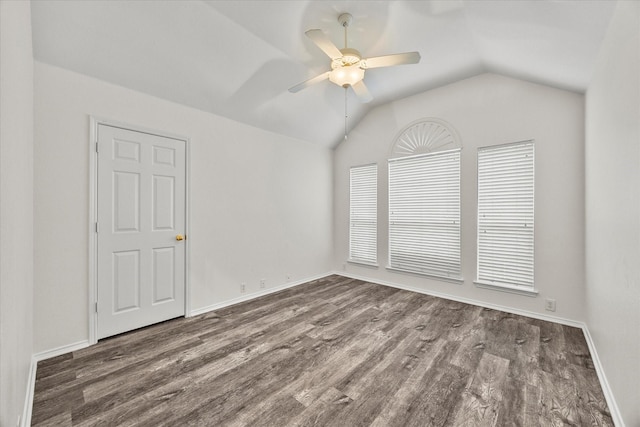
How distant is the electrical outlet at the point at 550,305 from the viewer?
3.02m

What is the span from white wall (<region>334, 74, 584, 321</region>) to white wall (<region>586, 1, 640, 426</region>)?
614 mm

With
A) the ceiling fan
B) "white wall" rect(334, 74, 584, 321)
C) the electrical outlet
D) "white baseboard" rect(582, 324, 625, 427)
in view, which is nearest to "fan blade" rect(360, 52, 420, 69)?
the ceiling fan

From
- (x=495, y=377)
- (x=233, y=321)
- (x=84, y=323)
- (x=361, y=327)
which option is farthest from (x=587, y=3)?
(x=84, y=323)

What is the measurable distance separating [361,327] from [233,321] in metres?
1.49

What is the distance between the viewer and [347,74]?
2.39 m

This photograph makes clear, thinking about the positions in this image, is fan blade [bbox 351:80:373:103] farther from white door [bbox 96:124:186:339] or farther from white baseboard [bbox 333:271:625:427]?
white baseboard [bbox 333:271:625:427]

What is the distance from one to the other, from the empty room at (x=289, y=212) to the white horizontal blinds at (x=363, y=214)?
43 cm

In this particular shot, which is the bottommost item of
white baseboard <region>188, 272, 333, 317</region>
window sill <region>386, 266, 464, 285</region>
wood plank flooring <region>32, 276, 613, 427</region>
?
wood plank flooring <region>32, 276, 613, 427</region>

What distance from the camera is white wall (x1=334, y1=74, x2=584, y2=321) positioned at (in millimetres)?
2920

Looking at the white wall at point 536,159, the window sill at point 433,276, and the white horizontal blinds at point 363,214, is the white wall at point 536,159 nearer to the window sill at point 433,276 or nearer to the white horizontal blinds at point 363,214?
the window sill at point 433,276

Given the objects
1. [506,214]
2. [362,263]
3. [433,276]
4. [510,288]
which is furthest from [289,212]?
[510,288]

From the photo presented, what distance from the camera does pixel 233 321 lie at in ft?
10.1

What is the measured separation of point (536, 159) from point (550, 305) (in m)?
1.72

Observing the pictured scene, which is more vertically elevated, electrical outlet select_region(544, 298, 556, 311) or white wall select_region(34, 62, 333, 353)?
white wall select_region(34, 62, 333, 353)
